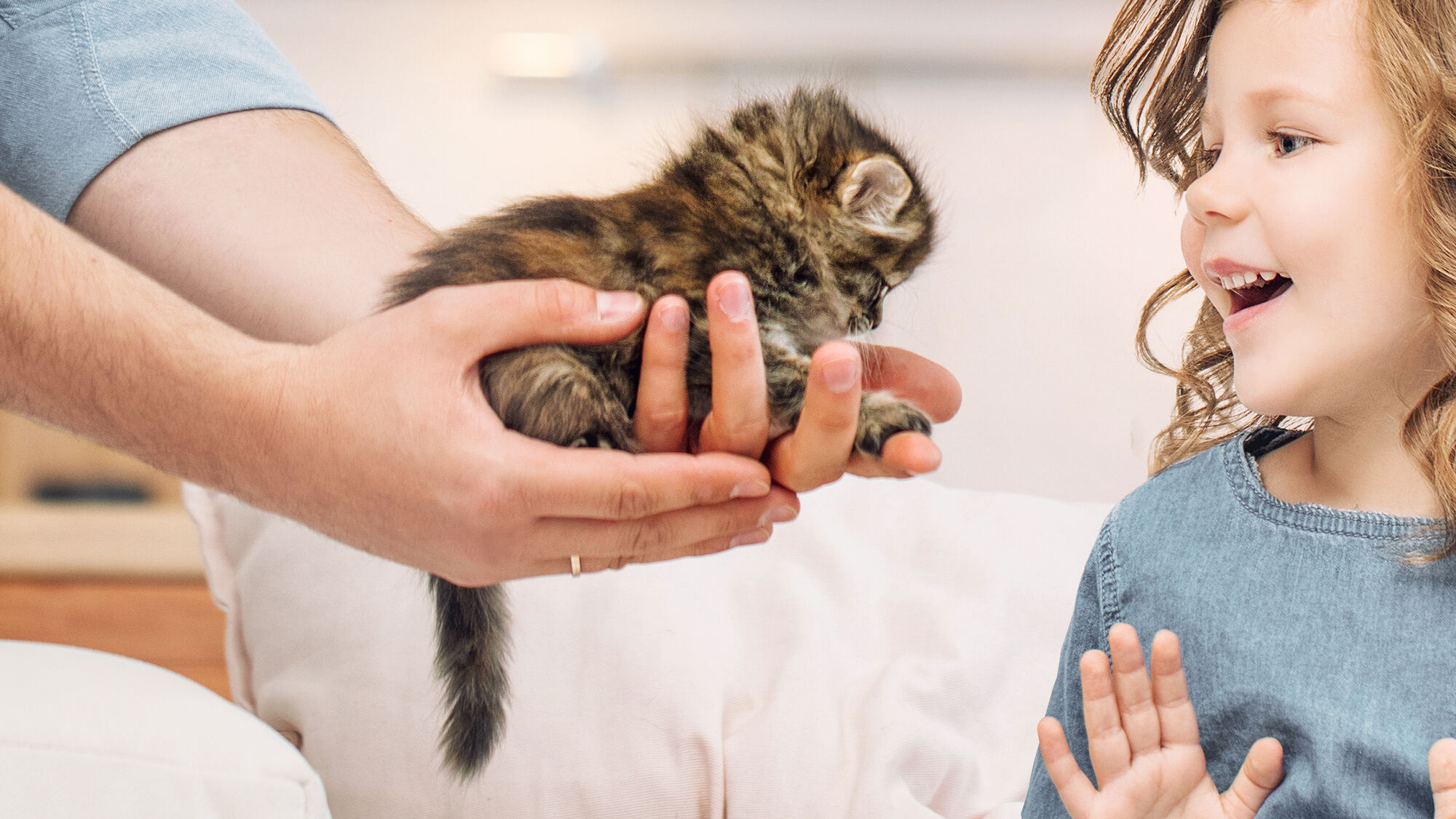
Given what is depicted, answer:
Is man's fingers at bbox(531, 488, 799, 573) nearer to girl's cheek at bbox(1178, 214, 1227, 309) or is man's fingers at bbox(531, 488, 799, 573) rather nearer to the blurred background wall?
girl's cheek at bbox(1178, 214, 1227, 309)

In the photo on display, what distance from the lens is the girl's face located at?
2.73 feet

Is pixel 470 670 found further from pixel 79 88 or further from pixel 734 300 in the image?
pixel 79 88

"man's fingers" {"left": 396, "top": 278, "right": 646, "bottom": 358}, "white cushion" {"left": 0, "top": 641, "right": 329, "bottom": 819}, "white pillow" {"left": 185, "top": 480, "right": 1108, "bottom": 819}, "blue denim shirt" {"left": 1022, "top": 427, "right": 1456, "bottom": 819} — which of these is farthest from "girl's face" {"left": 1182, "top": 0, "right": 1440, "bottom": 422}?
"white cushion" {"left": 0, "top": 641, "right": 329, "bottom": 819}

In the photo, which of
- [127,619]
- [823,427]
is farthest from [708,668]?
[127,619]

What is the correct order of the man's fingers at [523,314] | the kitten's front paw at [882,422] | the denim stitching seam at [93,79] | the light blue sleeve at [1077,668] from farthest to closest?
the denim stitching seam at [93,79] < the light blue sleeve at [1077,668] < the kitten's front paw at [882,422] < the man's fingers at [523,314]

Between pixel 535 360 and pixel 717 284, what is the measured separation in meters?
0.18

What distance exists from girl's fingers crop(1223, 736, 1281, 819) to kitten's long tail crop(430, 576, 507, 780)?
0.71 meters

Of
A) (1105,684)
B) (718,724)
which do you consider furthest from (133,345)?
(1105,684)

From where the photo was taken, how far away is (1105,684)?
0.90 m

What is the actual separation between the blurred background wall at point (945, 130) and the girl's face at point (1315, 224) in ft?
3.34

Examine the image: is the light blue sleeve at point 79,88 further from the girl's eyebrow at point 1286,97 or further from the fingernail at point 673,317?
the girl's eyebrow at point 1286,97

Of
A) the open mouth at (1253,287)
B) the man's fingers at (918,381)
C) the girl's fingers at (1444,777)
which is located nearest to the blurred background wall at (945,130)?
the man's fingers at (918,381)

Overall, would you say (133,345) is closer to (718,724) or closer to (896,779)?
(718,724)

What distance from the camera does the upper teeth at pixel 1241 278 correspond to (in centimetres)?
88
